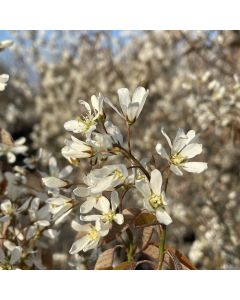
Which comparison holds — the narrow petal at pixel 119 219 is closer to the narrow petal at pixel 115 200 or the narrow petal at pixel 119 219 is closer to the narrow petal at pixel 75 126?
the narrow petal at pixel 115 200

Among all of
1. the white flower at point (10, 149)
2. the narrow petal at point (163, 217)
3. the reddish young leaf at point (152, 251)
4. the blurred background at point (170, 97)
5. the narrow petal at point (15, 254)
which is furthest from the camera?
the blurred background at point (170, 97)

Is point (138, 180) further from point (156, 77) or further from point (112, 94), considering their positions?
point (156, 77)

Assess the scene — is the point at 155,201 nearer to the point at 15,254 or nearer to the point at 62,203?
the point at 62,203

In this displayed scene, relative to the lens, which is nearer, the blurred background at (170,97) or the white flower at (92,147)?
the white flower at (92,147)

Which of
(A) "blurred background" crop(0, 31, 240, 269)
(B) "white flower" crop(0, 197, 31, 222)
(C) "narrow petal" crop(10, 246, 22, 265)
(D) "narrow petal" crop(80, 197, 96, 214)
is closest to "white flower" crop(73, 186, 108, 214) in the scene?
(D) "narrow petal" crop(80, 197, 96, 214)

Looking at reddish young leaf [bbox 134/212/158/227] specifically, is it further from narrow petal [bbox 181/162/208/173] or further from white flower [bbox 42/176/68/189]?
white flower [bbox 42/176/68/189]

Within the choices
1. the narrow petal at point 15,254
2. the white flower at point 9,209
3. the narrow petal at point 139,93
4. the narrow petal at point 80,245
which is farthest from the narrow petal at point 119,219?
the white flower at point 9,209

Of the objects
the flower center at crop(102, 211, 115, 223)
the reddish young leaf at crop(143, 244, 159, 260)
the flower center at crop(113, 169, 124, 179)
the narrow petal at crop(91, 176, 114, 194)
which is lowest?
the reddish young leaf at crop(143, 244, 159, 260)
